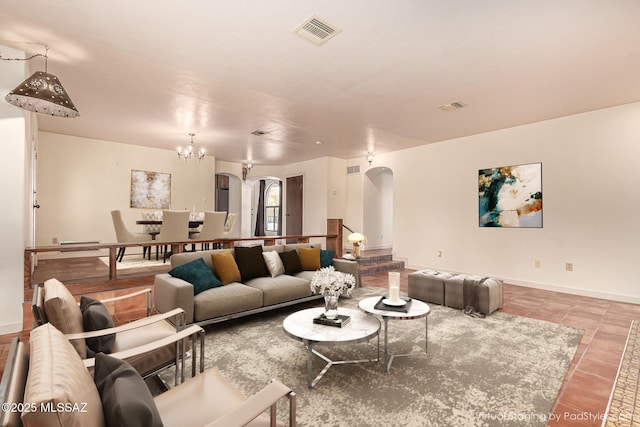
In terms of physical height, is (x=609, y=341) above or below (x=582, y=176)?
below

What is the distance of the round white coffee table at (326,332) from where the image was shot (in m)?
2.22

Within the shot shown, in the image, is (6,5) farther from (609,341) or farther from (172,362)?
(609,341)

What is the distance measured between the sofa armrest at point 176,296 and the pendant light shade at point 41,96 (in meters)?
1.82

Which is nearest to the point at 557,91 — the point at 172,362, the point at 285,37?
the point at 285,37

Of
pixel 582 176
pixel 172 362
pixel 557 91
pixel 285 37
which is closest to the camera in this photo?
pixel 172 362

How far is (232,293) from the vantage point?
3.29 m

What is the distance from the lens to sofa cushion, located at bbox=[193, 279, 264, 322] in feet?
9.98

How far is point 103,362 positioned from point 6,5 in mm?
2936

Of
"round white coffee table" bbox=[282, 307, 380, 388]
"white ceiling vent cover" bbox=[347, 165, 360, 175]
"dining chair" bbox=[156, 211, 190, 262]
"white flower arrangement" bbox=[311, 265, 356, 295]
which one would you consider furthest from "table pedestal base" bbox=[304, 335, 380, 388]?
"white ceiling vent cover" bbox=[347, 165, 360, 175]

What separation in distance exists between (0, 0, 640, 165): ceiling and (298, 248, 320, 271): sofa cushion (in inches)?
83.8

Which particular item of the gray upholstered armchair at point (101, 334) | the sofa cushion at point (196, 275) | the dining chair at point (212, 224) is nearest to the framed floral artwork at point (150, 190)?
the dining chair at point (212, 224)

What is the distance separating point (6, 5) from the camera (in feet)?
7.75

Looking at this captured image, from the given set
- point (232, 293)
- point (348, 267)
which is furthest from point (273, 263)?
point (348, 267)

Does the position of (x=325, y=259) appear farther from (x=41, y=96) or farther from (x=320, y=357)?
(x=41, y=96)
